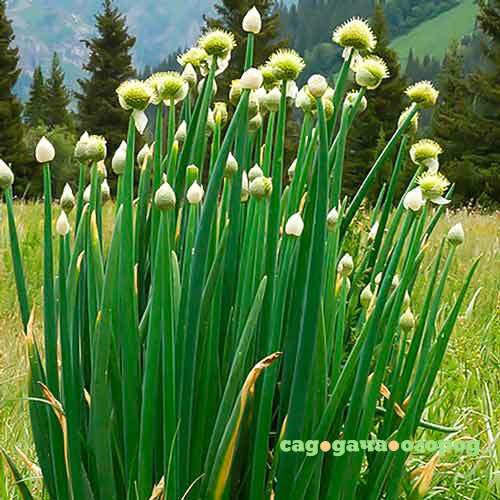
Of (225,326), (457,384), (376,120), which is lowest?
(457,384)

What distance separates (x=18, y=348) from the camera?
2.51 m

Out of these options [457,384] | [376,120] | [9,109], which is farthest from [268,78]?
[9,109]

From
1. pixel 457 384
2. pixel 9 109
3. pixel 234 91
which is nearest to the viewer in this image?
pixel 234 91

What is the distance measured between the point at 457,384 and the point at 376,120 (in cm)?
2600

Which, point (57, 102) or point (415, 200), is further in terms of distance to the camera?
point (57, 102)

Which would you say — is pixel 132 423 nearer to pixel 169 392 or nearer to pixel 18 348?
pixel 169 392

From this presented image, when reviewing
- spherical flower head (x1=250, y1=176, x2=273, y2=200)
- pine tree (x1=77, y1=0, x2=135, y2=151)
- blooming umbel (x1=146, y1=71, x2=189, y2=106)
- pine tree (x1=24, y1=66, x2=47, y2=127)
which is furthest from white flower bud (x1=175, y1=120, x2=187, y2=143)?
pine tree (x1=24, y1=66, x2=47, y2=127)

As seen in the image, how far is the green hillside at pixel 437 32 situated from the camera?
107875 mm

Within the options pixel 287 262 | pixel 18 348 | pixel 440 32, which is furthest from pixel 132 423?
pixel 440 32

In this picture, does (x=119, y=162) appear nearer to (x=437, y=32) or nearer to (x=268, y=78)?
(x=268, y=78)

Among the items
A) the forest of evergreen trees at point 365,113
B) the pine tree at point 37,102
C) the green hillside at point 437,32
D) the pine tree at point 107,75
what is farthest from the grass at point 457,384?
the green hillside at point 437,32

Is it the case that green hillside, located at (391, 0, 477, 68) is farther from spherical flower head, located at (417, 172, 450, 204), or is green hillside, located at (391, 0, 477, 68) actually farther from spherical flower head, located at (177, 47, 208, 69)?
spherical flower head, located at (417, 172, 450, 204)

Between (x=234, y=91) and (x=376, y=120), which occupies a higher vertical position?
(x=376, y=120)

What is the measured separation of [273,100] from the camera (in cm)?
104
